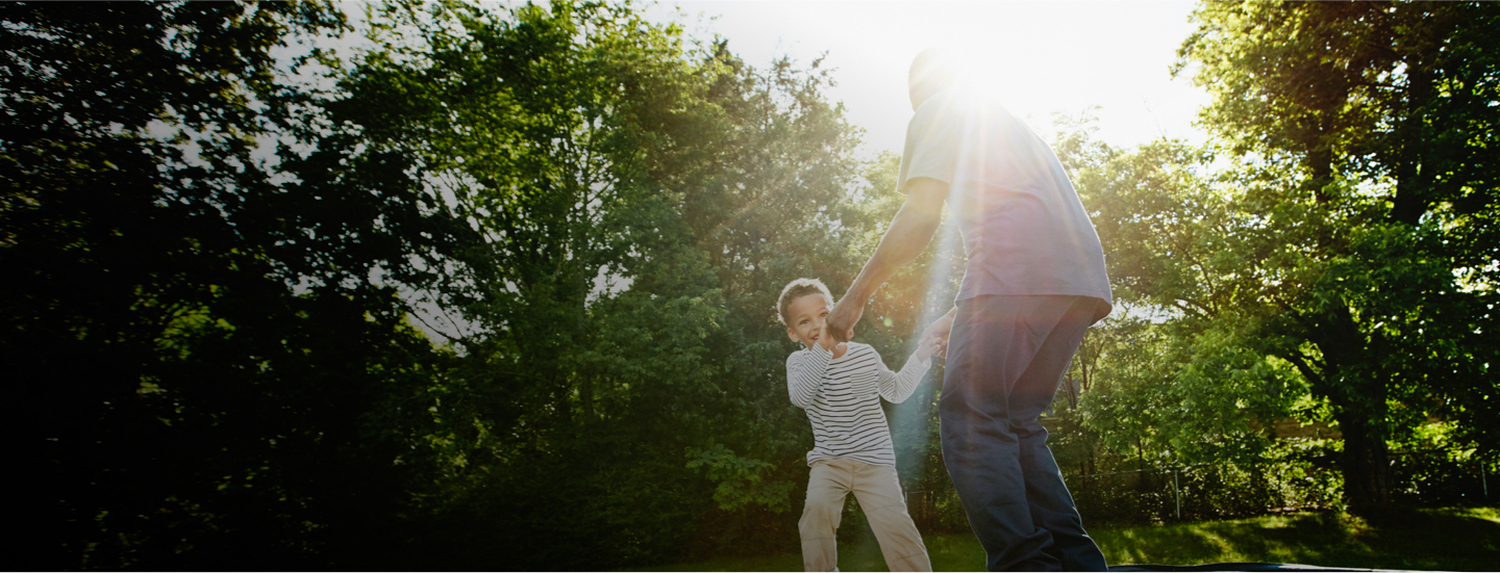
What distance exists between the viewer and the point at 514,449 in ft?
40.2

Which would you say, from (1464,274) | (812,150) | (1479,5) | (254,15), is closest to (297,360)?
Result: (254,15)

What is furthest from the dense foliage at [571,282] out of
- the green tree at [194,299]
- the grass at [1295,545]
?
the grass at [1295,545]

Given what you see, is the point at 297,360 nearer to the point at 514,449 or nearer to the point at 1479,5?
the point at 514,449

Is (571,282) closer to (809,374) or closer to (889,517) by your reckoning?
(809,374)

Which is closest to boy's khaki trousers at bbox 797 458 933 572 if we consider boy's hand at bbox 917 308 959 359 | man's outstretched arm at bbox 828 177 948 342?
boy's hand at bbox 917 308 959 359

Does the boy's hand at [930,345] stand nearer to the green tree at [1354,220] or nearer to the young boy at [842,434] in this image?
the young boy at [842,434]

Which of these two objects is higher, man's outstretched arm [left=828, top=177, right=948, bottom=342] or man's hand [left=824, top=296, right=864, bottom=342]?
man's outstretched arm [left=828, top=177, right=948, bottom=342]

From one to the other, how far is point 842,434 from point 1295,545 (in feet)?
38.0

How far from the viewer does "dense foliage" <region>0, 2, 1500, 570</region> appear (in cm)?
923

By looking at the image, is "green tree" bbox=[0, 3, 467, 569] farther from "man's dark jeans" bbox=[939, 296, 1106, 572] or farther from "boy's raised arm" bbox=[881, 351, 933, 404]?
"man's dark jeans" bbox=[939, 296, 1106, 572]

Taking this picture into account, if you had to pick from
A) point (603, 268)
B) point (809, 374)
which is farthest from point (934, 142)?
point (603, 268)

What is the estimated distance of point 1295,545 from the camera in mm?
10719

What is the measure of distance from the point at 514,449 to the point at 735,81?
377 inches

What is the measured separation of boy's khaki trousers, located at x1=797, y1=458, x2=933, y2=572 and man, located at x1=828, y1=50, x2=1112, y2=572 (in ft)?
4.49
